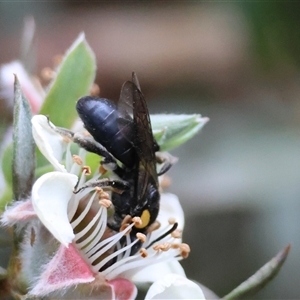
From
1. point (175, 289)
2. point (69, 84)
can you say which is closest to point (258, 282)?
point (175, 289)

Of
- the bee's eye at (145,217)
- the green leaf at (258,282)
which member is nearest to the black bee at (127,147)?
the bee's eye at (145,217)

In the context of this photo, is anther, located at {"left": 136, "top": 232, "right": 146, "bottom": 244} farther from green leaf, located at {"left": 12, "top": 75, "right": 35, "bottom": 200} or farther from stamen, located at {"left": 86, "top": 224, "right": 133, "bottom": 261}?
green leaf, located at {"left": 12, "top": 75, "right": 35, "bottom": 200}

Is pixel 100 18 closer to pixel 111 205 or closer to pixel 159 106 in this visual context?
pixel 159 106

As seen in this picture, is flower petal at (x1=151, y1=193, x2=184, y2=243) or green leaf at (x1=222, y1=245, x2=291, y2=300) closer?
green leaf at (x1=222, y1=245, x2=291, y2=300)

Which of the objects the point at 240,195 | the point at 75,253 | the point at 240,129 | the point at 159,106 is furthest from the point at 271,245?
the point at 75,253

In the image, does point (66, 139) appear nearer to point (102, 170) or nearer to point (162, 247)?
point (102, 170)

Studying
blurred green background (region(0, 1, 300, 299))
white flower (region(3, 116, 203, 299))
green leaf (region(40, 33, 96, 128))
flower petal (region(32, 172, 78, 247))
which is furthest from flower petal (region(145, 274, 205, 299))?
blurred green background (region(0, 1, 300, 299))

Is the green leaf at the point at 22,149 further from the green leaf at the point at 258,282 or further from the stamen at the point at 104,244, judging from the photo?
the green leaf at the point at 258,282
